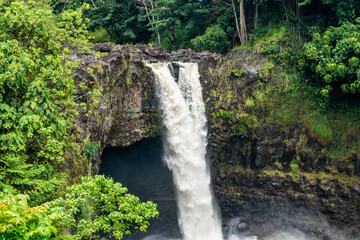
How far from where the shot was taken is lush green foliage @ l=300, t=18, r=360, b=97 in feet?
40.4

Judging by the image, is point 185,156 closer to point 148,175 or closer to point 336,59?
point 148,175

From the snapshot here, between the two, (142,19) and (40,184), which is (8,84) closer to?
(40,184)

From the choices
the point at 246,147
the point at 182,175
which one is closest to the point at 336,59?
the point at 246,147

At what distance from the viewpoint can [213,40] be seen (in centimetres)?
1828

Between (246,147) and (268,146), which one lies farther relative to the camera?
(246,147)

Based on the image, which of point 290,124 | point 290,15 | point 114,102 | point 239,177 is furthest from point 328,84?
point 114,102

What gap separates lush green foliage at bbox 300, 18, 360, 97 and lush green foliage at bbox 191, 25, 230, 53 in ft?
20.3

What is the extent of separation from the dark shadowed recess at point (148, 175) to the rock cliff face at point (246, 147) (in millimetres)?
1411

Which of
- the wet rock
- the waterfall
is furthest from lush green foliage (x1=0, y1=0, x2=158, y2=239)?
the wet rock

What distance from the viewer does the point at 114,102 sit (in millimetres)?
12398

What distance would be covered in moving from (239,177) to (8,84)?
13.6 m

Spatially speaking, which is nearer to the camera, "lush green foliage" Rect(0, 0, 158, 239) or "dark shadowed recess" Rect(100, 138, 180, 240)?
"lush green foliage" Rect(0, 0, 158, 239)

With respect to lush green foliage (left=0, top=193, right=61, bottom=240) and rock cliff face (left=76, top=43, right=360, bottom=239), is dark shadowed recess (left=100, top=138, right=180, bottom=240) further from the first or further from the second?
lush green foliage (left=0, top=193, right=61, bottom=240)

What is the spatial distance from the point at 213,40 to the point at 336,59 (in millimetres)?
8256
